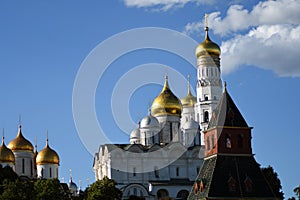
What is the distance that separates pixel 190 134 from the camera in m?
77.6

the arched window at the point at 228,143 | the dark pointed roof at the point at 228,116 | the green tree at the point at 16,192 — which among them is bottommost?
the green tree at the point at 16,192

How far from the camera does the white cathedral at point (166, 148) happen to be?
241 feet

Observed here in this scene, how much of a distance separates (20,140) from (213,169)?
37.6 metres

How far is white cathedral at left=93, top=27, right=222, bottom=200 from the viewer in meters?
73.5

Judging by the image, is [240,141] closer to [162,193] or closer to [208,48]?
[162,193]

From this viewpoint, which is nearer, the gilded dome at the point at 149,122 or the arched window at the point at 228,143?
the arched window at the point at 228,143

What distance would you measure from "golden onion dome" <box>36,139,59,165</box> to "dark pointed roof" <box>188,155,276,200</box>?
3361 cm

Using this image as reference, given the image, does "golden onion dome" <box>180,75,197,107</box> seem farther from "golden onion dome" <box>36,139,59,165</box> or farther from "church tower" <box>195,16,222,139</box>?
"golden onion dome" <box>36,139,59,165</box>

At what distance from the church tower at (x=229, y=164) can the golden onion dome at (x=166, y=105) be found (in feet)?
102

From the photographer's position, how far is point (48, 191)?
56.4m

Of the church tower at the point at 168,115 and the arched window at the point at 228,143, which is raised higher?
the church tower at the point at 168,115

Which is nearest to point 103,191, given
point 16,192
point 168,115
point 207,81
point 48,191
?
point 48,191

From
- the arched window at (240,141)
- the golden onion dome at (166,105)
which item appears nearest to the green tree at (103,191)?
the arched window at (240,141)

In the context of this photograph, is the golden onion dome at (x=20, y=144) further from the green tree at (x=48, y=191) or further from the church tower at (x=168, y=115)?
the green tree at (x=48, y=191)
